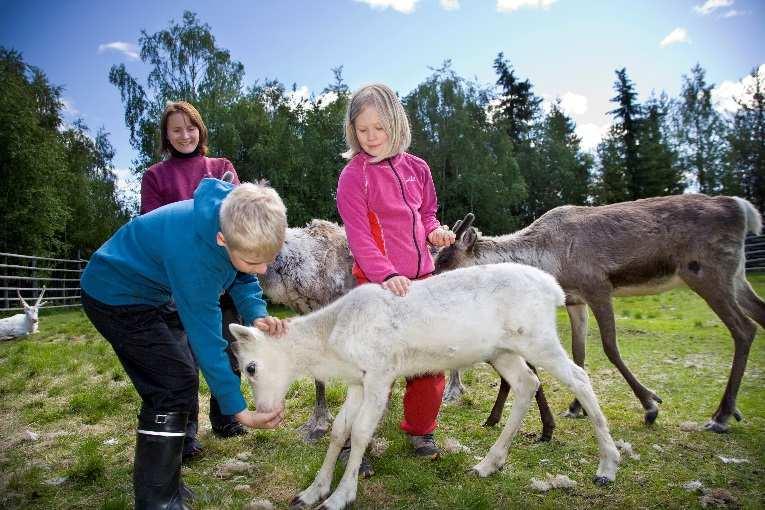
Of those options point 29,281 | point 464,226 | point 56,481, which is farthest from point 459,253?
point 29,281

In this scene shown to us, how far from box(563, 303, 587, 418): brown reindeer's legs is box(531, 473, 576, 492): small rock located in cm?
197

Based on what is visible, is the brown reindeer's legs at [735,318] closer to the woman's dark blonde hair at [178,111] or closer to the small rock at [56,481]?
the woman's dark blonde hair at [178,111]

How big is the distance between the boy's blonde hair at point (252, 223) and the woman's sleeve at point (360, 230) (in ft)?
4.08

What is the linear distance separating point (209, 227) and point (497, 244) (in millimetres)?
4440

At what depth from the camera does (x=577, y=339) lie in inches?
253

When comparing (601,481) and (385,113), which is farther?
(385,113)

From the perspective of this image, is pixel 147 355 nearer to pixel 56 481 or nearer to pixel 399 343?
pixel 399 343

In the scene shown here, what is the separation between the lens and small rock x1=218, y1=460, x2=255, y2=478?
4.39 meters

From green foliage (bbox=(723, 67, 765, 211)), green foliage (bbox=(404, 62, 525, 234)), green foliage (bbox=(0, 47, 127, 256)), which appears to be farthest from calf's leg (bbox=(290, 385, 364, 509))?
green foliage (bbox=(723, 67, 765, 211))

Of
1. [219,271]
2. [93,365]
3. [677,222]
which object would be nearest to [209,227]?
[219,271]

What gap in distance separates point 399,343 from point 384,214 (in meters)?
1.21

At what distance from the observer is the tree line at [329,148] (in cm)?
2603

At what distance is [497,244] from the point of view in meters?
6.71

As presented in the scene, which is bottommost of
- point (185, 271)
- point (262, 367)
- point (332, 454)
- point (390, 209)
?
point (332, 454)
